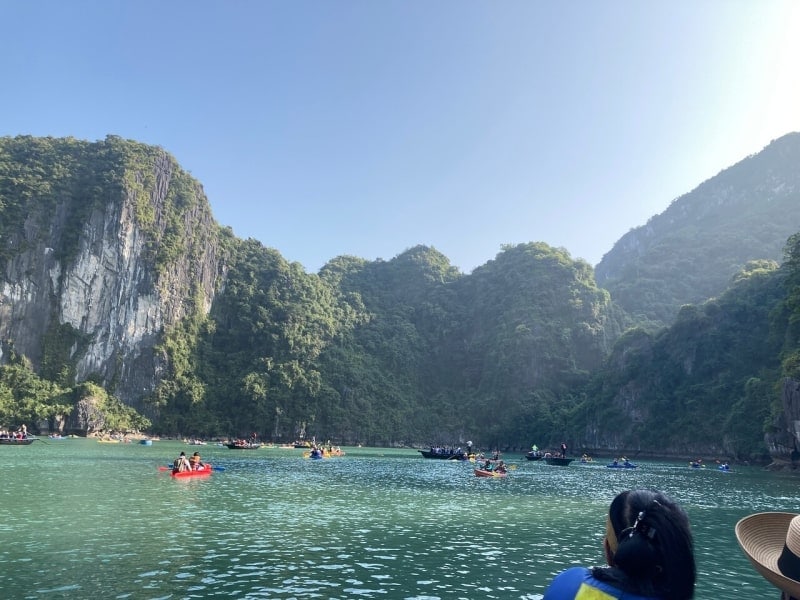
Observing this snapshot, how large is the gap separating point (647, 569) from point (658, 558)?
0.23 feet

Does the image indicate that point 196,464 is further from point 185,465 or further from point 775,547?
point 775,547

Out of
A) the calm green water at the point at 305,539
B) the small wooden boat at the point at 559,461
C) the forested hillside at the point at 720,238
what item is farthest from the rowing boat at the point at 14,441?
the forested hillside at the point at 720,238

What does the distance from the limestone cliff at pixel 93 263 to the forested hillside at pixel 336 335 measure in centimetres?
32

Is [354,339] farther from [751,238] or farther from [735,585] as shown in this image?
[735,585]

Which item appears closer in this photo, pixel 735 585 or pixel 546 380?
pixel 735 585

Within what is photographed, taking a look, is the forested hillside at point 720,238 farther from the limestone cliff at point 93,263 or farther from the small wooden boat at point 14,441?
the small wooden boat at point 14,441

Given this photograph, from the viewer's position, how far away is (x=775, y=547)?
15.7ft

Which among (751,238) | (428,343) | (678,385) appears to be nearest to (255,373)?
(428,343)

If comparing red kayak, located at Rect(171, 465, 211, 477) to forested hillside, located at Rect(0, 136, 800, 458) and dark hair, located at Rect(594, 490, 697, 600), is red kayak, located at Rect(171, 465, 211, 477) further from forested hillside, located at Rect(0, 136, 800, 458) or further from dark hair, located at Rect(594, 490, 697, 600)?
forested hillside, located at Rect(0, 136, 800, 458)

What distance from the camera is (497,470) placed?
4141 centimetres

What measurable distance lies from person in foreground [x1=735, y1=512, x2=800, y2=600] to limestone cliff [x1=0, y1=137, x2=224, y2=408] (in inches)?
4159

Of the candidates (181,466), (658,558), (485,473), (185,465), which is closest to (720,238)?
(485,473)

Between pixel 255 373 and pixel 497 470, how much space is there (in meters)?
76.0

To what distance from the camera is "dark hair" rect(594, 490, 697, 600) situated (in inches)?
97.3
